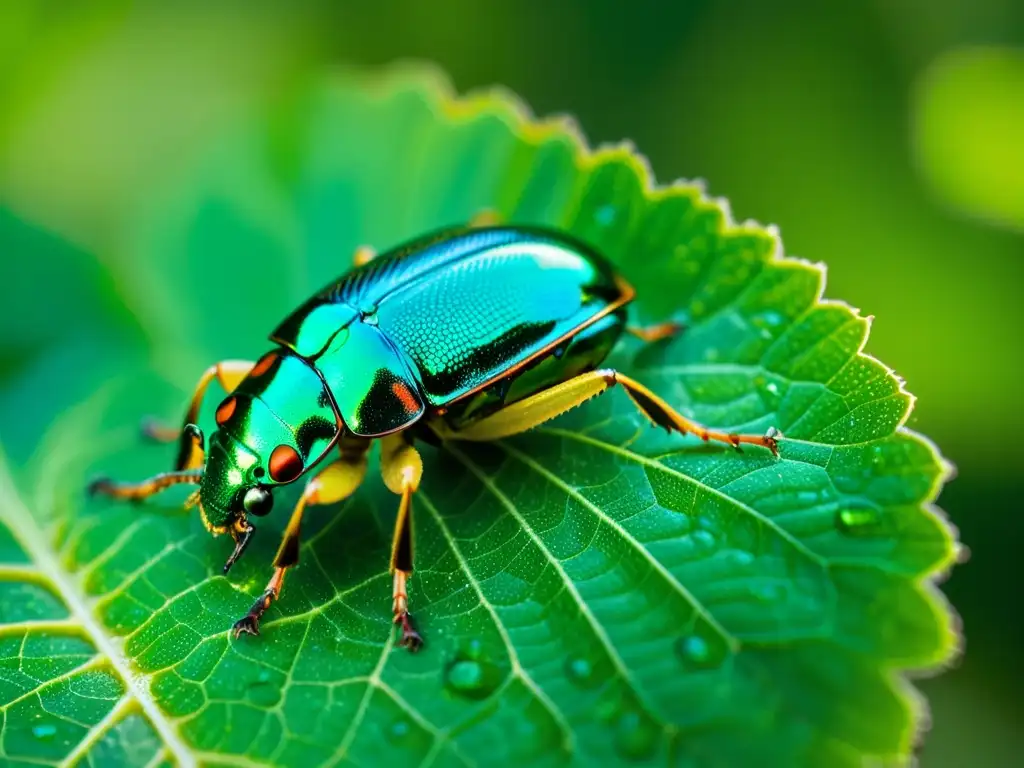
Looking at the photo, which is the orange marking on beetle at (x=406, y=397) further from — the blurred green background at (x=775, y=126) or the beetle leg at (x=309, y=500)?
the blurred green background at (x=775, y=126)

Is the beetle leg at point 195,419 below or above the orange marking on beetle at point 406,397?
below

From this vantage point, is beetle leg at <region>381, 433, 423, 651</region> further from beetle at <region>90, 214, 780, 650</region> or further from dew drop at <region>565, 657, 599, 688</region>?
dew drop at <region>565, 657, 599, 688</region>

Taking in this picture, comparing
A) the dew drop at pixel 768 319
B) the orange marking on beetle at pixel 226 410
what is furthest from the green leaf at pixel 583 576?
the orange marking on beetle at pixel 226 410

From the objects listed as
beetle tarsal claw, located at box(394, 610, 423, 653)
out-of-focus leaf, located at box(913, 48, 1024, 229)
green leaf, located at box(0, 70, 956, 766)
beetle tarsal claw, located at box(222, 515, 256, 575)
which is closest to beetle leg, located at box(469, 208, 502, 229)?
green leaf, located at box(0, 70, 956, 766)

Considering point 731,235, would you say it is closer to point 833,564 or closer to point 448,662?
point 833,564

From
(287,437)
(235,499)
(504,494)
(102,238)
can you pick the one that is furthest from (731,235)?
(102,238)
